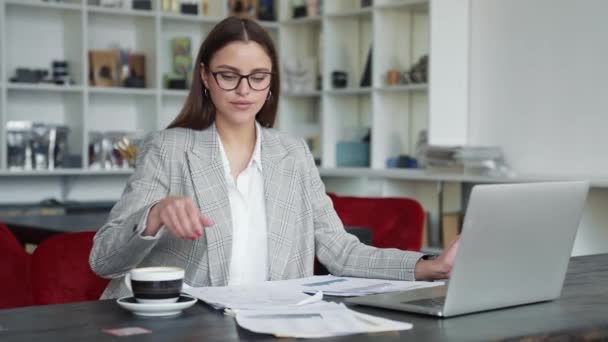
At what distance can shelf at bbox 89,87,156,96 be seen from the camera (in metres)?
5.80

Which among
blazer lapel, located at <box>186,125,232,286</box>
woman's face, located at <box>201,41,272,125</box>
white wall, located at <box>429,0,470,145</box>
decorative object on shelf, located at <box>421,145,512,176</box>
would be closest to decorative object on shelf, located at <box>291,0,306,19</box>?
white wall, located at <box>429,0,470,145</box>

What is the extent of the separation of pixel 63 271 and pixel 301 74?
434 cm

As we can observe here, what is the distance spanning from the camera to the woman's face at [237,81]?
6.96 ft

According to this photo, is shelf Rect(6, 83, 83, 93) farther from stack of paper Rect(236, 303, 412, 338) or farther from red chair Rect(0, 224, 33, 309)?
stack of paper Rect(236, 303, 412, 338)

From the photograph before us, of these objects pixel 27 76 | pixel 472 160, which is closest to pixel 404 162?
pixel 472 160

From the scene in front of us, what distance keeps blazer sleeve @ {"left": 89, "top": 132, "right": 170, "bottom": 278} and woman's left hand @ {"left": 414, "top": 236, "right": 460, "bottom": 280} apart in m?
0.55

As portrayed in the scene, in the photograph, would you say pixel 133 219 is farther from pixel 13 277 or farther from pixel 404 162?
pixel 404 162

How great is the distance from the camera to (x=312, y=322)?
142cm

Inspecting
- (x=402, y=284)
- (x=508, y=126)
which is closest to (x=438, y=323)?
(x=402, y=284)

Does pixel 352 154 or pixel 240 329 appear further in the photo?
pixel 352 154

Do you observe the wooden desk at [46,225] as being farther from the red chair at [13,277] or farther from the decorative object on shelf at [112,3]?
the decorative object on shelf at [112,3]

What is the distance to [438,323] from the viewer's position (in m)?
1.45

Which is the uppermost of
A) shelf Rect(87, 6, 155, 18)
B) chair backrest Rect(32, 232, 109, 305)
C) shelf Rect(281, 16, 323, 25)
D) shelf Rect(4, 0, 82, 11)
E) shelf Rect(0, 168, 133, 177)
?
shelf Rect(4, 0, 82, 11)

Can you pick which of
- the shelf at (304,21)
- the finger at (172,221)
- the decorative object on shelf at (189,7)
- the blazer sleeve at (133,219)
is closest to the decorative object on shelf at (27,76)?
the decorative object on shelf at (189,7)
